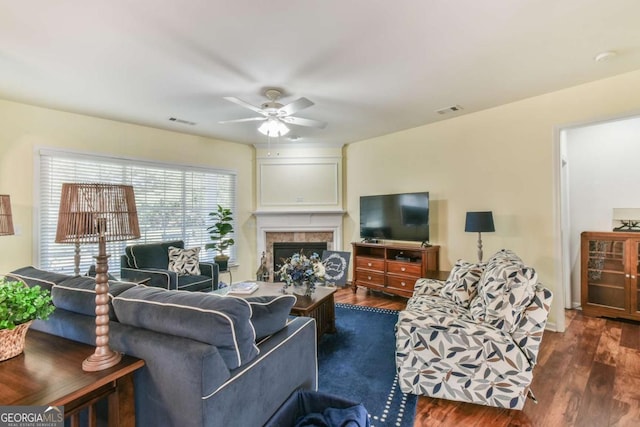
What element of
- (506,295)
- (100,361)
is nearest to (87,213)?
(100,361)

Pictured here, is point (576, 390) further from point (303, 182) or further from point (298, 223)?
point (303, 182)

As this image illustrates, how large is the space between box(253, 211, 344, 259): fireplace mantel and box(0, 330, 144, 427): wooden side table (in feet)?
13.7

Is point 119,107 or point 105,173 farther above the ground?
point 119,107

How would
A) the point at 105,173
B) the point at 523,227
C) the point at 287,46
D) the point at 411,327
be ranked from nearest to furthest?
the point at 411,327 < the point at 287,46 < the point at 523,227 < the point at 105,173

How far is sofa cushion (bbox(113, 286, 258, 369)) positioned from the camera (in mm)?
1295

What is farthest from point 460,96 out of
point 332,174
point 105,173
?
point 105,173

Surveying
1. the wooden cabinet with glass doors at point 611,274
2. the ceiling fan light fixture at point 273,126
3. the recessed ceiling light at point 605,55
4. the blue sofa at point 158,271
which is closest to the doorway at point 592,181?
the wooden cabinet with glass doors at point 611,274

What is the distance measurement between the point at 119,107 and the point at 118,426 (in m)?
3.66

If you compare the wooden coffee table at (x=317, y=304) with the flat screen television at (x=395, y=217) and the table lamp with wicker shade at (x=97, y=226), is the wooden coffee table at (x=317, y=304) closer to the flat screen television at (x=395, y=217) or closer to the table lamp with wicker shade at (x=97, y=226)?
the table lamp with wicker shade at (x=97, y=226)

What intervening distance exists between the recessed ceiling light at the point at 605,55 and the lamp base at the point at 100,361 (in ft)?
13.5

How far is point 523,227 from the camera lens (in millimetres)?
3637

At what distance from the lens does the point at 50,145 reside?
3719 millimetres

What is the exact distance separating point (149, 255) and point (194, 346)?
11.3 feet

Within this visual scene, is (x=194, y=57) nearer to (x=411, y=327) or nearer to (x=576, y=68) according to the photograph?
(x=411, y=327)
